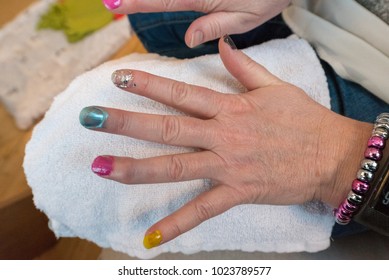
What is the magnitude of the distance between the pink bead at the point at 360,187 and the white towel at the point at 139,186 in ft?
0.32

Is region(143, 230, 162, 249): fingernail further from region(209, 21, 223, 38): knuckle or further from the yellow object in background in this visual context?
the yellow object in background

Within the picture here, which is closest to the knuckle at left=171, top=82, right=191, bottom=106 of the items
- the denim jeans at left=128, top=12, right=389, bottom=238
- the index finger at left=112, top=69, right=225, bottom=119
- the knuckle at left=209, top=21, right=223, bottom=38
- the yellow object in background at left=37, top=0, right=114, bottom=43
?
the index finger at left=112, top=69, right=225, bottom=119

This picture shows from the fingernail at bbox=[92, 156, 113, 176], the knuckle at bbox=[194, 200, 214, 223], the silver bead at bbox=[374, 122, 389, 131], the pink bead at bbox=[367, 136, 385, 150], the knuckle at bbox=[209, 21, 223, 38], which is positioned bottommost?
the knuckle at bbox=[194, 200, 214, 223]

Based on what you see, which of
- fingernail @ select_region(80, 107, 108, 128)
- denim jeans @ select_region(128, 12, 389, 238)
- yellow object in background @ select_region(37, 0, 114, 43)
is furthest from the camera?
yellow object in background @ select_region(37, 0, 114, 43)

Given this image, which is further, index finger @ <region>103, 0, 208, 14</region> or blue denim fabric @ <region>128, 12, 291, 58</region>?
blue denim fabric @ <region>128, 12, 291, 58</region>

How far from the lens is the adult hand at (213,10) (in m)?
0.57

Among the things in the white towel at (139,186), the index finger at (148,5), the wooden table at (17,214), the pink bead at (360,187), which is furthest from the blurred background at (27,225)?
the index finger at (148,5)

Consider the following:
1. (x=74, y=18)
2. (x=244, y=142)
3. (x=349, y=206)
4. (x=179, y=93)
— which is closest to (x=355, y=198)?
(x=349, y=206)

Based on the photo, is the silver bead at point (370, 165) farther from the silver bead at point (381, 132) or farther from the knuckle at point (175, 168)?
the knuckle at point (175, 168)

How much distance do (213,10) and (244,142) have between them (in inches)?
8.1

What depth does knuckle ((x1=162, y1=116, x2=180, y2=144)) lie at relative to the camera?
54cm

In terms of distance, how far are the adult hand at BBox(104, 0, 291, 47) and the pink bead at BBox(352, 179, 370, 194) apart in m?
0.29

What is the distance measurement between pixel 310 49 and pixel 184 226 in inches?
13.6

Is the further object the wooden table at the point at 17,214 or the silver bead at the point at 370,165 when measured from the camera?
the wooden table at the point at 17,214
